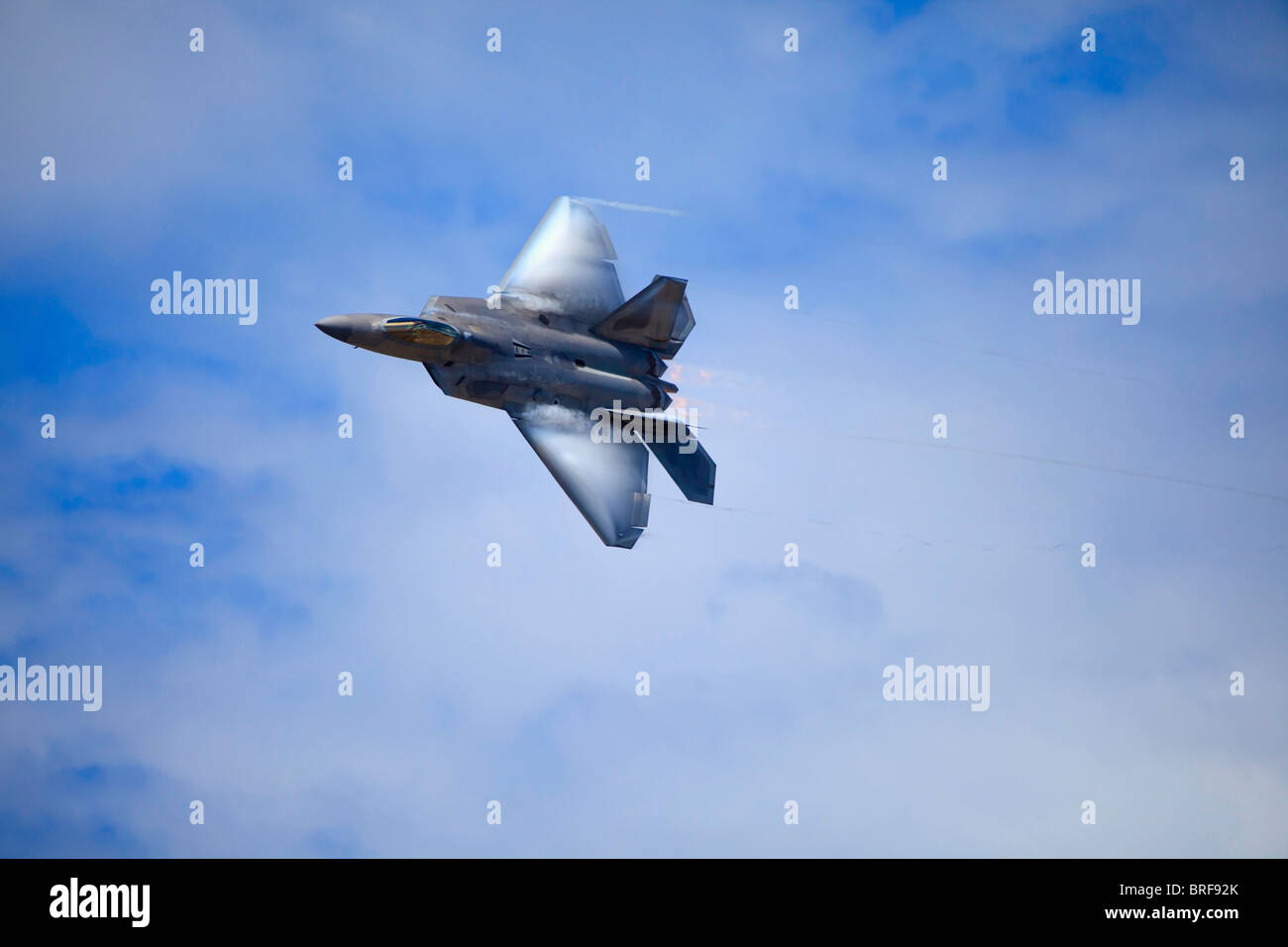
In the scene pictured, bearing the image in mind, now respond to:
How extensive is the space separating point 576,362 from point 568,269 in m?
5.02

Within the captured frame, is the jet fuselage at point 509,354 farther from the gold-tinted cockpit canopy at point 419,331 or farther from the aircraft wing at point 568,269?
the aircraft wing at point 568,269

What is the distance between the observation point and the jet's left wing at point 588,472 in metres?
47.5

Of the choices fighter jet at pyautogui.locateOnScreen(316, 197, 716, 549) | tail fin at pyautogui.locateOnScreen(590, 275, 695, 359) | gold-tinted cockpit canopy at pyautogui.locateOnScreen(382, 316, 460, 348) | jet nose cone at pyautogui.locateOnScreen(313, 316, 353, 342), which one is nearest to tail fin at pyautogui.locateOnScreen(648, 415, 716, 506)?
fighter jet at pyautogui.locateOnScreen(316, 197, 716, 549)

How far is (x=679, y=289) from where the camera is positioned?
49469 millimetres

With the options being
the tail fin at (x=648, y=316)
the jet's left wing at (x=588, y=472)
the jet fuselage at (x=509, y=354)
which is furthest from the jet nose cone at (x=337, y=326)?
the tail fin at (x=648, y=316)

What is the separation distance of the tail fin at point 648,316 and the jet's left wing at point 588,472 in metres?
3.66

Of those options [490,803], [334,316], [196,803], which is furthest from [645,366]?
[196,803]

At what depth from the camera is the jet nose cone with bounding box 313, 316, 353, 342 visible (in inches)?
1718

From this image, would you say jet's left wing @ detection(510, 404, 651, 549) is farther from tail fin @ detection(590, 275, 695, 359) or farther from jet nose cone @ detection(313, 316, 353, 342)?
jet nose cone @ detection(313, 316, 353, 342)

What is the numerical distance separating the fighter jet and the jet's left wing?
36 mm

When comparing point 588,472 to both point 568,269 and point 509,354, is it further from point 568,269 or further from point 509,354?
point 568,269

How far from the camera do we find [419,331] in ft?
145

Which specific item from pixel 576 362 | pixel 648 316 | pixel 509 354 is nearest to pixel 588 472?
pixel 576 362
